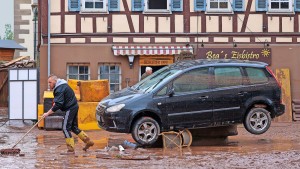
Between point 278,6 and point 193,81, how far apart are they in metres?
10.7

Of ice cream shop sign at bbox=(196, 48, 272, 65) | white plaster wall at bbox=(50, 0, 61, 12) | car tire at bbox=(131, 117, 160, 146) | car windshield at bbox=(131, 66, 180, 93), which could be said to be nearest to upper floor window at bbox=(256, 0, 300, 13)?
Result: ice cream shop sign at bbox=(196, 48, 272, 65)

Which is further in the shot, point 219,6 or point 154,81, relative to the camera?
point 219,6

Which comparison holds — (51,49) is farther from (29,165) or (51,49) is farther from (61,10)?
(29,165)

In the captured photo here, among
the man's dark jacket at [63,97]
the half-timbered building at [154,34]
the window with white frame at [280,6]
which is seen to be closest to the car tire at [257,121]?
the man's dark jacket at [63,97]

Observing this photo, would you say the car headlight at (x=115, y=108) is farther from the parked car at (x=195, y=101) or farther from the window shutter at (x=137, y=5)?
the window shutter at (x=137, y=5)

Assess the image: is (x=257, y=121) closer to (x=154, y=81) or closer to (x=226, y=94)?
(x=226, y=94)

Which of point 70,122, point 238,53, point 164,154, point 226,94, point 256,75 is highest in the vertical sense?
point 238,53

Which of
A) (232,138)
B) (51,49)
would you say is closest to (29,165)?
(232,138)

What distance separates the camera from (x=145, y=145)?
54.3ft

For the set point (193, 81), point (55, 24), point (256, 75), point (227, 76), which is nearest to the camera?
point (193, 81)

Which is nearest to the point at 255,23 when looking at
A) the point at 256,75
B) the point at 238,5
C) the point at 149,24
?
the point at 238,5

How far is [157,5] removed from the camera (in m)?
26.5

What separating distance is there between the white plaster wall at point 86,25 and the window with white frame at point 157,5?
6.18ft

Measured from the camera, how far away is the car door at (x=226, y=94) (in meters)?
17.0
